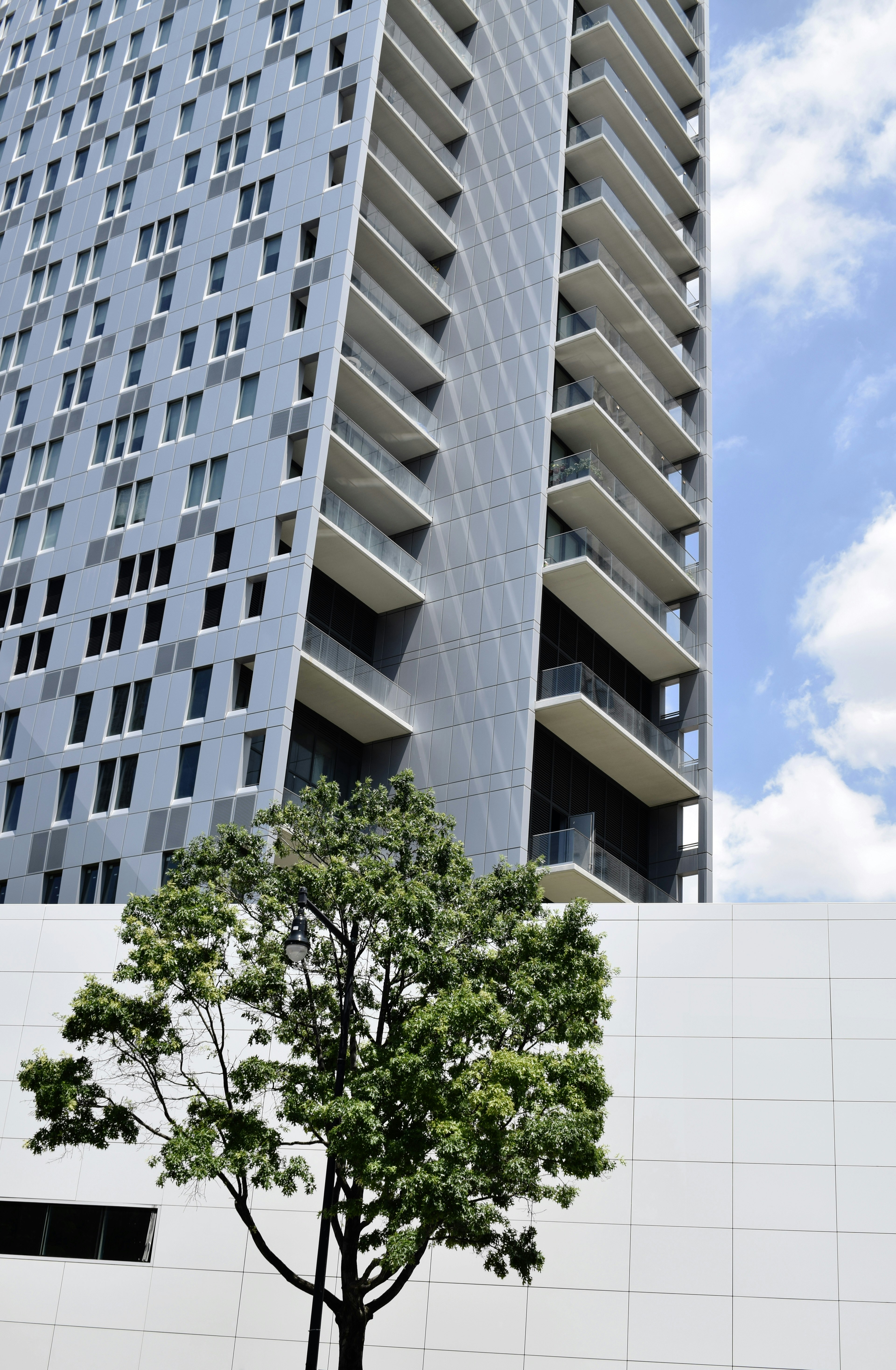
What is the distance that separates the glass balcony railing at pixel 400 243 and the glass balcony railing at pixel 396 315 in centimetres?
134

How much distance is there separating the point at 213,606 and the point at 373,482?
266 inches

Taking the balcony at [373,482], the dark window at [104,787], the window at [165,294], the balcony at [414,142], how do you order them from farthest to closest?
the window at [165,294], the balcony at [414,142], the balcony at [373,482], the dark window at [104,787]

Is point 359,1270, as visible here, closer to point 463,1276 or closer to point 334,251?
point 463,1276

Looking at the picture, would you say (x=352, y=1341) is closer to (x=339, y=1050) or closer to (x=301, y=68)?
(x=339, y=1050)

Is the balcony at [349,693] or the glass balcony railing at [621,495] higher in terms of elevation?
the glass balcony railing at [621,495]

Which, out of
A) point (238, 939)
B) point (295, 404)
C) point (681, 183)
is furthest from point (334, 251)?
point (238, 939)

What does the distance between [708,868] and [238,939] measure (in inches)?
1001

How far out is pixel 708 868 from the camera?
44.9 metres

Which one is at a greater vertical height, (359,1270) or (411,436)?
(411,436)

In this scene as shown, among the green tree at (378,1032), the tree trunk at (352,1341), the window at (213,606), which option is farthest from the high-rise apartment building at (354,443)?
the tree trunk at (352,1341)

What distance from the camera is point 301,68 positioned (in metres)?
48.6

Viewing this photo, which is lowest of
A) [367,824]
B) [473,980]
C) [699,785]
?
[473,980]

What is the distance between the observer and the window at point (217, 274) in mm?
46594

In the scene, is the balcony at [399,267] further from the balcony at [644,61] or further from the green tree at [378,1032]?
the green tree at [378,1032]
